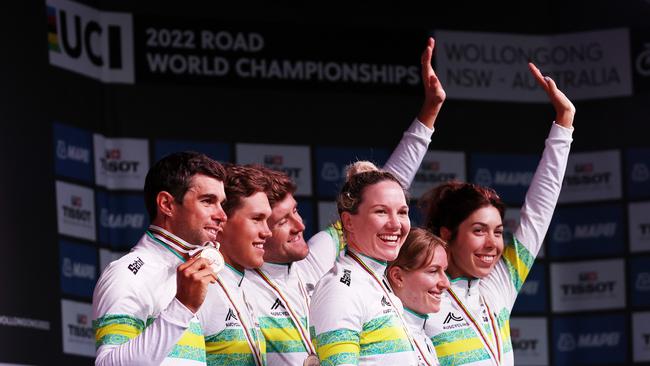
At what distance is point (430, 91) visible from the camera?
17.5 ft

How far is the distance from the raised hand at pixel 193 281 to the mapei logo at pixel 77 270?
284 cm

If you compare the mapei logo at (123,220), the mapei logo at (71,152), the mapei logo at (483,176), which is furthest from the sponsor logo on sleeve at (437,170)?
the mapei logo at (71,152)

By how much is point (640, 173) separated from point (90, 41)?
3.11 meters

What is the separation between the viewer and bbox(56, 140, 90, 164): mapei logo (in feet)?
21.7

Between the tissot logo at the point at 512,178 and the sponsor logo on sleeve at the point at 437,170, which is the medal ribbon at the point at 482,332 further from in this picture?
the tissot logo at the point at 512,178

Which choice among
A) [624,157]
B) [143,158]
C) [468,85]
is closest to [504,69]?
[468,85]

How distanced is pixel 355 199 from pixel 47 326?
238 cm

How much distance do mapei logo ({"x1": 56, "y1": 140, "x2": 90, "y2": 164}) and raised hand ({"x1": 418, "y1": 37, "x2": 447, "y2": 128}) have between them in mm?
A: 1985

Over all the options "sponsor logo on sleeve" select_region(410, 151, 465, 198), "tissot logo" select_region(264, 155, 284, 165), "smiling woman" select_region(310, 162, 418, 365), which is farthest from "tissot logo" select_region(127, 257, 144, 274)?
Answer: "sponsor logo on sleeve" select_region(410, 151, 465, 198)

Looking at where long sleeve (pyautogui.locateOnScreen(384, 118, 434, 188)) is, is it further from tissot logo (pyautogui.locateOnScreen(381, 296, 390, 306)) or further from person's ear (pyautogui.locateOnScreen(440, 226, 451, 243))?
tissot logo (pyautogui.locateOnScreen(381, 296, 390, 306))

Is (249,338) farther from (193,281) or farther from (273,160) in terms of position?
(273,160)

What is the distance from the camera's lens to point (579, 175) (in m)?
7.98

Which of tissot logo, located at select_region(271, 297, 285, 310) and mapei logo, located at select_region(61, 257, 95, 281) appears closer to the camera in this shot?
tissot logo, located at select_region(271, 297, 285, 310)

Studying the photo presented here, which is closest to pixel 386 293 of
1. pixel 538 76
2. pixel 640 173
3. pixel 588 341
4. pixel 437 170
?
pixel 538 76
